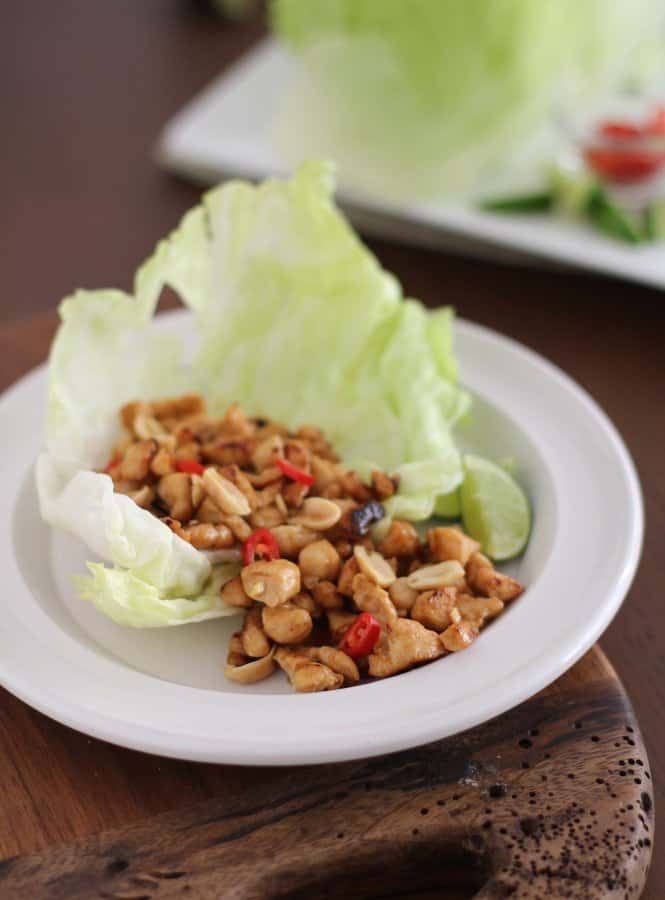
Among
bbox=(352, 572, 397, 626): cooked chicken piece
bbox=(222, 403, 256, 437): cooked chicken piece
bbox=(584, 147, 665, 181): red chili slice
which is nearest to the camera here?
bbox=(352, 572, 397, 626): cooked chicken piece

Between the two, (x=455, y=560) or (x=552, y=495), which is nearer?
(x=455, y=560)

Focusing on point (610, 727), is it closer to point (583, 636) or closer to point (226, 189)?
point (583, 636)

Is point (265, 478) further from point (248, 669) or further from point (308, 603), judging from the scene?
point (248, 669)

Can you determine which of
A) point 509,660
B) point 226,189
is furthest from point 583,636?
point 226,189

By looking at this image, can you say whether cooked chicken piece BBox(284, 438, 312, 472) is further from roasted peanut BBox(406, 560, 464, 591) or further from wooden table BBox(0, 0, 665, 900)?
wooden table BBox(0, 0, 665, 900)

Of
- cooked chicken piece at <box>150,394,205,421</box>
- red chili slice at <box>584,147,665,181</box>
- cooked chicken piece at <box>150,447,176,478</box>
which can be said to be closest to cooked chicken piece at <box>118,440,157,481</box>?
cooked chicken piece at <box>150,447,176,478</box>

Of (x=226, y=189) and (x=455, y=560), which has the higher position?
(x=226, y=189)
